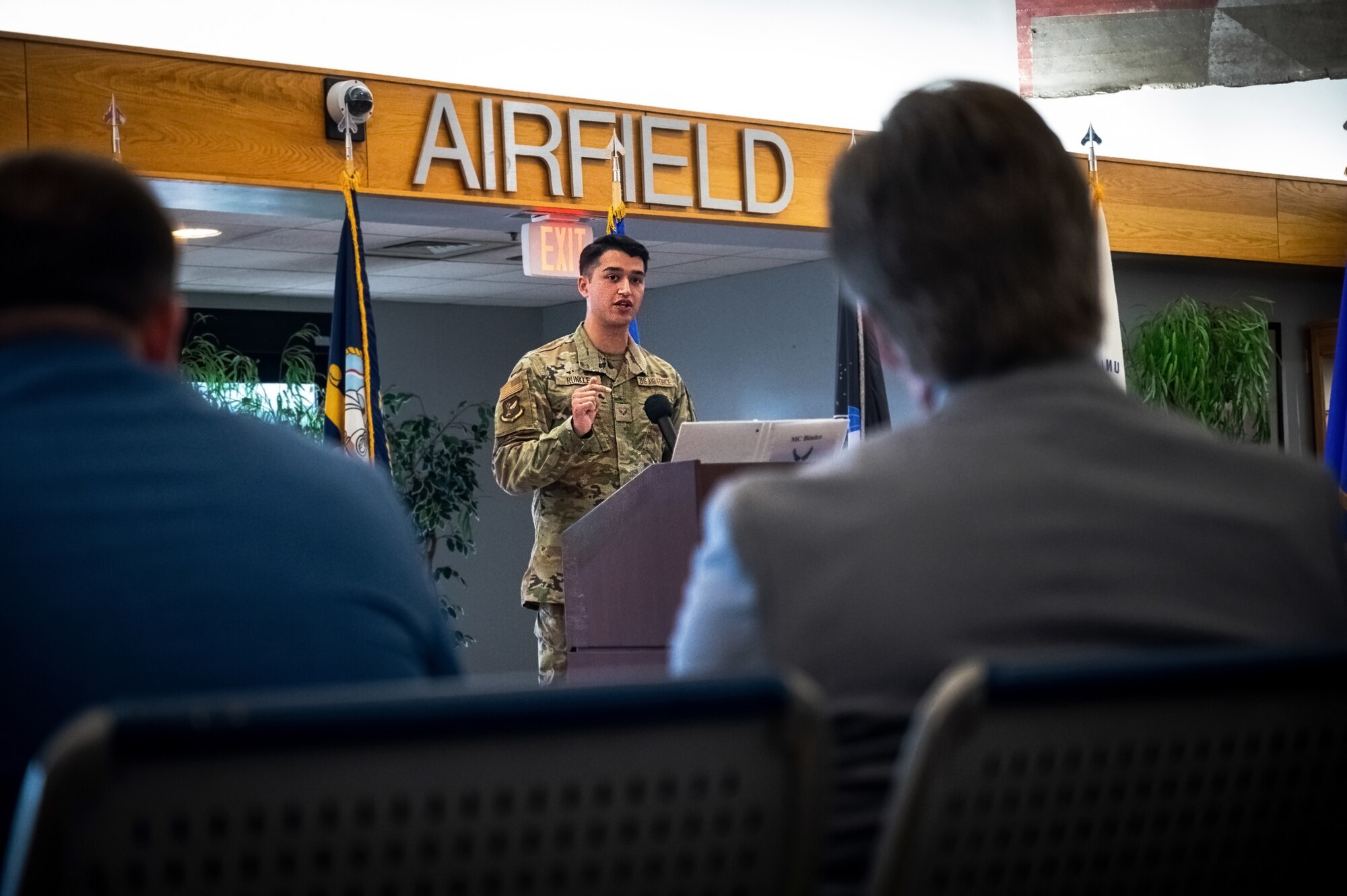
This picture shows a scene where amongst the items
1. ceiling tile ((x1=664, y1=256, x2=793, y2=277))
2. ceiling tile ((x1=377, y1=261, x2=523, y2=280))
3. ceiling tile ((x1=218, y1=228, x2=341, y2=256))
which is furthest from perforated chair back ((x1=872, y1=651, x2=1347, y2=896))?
ceiling tile ((x1=377, y1=261, x2=523, y2=280))

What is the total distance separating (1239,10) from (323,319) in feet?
20.7

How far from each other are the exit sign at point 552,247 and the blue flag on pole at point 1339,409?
287 centimetres

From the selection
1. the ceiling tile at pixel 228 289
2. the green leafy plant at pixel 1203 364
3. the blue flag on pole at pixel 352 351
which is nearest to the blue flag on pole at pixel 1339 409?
the green leafy plant at pixel 1203 364

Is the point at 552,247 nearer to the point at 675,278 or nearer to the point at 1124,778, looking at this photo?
the point at 675,278

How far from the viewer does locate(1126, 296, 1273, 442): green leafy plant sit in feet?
24.7

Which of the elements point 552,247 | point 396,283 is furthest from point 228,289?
point 552,247

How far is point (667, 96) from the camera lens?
6273 mm

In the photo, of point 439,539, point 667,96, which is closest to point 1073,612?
point 667,96

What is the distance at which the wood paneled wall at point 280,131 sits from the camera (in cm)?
459

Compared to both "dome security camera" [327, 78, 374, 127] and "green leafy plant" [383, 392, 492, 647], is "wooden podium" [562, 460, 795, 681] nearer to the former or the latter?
"dome security camera" [327, 78, 374, 127]

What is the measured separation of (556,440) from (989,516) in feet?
10.5

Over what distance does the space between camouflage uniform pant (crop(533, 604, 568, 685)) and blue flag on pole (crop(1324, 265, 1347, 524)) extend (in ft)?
9.32

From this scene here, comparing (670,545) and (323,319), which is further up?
(323,319)

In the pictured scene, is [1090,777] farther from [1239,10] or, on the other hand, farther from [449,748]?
[1239,10]
